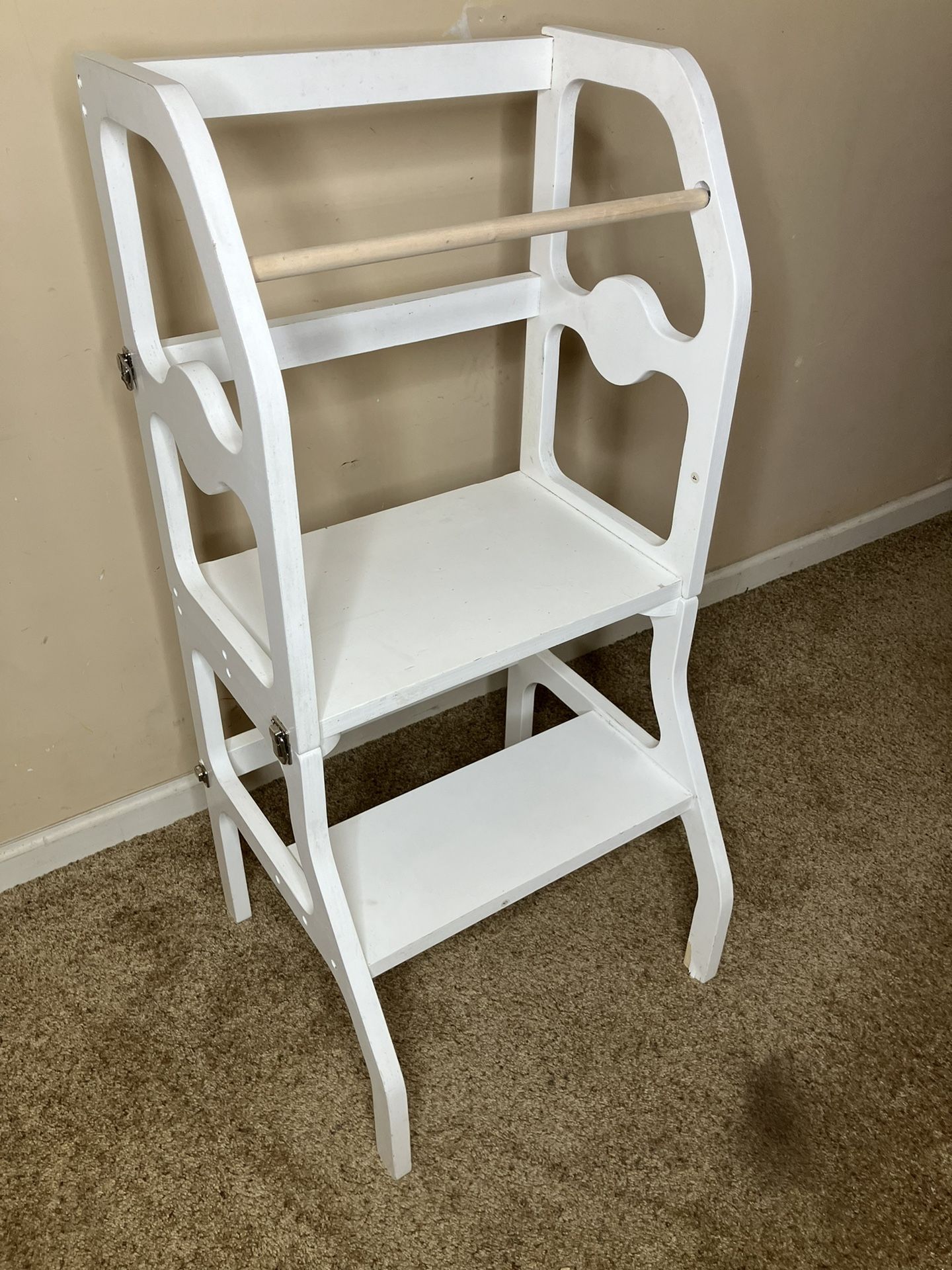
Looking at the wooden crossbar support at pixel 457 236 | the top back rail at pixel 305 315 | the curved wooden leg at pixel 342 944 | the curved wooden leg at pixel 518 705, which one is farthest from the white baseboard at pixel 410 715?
the wooden crossbar support at pixel 457 236

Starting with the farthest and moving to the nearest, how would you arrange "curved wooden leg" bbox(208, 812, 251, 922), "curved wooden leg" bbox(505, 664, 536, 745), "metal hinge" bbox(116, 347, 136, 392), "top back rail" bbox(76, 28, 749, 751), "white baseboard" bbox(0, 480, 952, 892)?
1. "curved wooden leg" bbox(505, 664, 536, 745)
2. "white baseboard" bbox(0, 480, 952, 892)
3. "curved wooden leg" bbox(208, 812, 251, 922)
4. "metal hinge" bbox(116, 347, 136, 392)
5. "top back rail" bbox(76, 28, 749, 751)

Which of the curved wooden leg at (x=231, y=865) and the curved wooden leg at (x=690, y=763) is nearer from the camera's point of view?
the curved wooden leg at (x=690, y=763)

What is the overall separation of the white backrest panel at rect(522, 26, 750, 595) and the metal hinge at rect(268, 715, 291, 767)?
0.46 m

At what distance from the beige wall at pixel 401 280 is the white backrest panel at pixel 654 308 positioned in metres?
0.16

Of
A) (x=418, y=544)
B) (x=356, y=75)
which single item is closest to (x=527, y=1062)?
(x=418, y=544)

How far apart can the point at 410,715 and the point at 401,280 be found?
0.72 metres

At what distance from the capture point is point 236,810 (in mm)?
1202

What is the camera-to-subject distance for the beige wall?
3.45 ft

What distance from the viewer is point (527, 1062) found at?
1229 mm

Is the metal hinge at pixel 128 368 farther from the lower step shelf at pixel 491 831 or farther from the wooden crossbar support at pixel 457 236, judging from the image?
the lower step shelf at pixel 491 831

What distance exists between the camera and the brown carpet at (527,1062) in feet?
3.53

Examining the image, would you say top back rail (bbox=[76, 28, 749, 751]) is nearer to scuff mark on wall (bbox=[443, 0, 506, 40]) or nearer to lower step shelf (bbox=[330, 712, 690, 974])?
scuff mark on wall (bbox=[443, 0, 506, 40])

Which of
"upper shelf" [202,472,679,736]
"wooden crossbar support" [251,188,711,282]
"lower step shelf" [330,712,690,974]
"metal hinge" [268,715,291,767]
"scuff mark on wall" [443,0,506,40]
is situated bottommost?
"lower step shelf" [330,712,690,974]

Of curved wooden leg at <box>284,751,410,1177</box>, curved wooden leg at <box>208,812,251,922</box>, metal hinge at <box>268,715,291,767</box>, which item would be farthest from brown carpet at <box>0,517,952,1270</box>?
metal hinge at <box>268,715,291,767</box>
